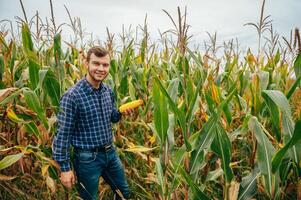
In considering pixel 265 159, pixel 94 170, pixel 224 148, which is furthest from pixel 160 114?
pixel 94 170

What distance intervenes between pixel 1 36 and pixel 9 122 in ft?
2.60

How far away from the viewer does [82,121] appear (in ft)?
8.18

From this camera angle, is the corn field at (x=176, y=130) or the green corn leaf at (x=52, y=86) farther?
the green corn leaf at (x=52, y=86)

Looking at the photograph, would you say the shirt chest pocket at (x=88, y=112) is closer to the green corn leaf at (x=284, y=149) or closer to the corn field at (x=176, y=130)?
the corn field at (x=176, y=130)

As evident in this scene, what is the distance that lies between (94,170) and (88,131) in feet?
Result: 0.92

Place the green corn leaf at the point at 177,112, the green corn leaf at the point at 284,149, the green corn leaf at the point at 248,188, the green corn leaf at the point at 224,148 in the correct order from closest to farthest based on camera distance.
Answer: the green corn leaf at the point at 284,149 → the green corn leaf at the point at 177,112 → the green corn leaf at the point at 224,148 → the green corn leaf at the point at 248,188

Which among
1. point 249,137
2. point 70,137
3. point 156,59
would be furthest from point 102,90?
point 156,59

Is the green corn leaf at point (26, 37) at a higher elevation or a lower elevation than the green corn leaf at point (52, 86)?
higher

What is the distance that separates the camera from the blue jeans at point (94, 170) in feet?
8.14

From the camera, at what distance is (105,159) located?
2.58m

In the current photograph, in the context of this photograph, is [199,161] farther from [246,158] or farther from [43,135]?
[43,135]

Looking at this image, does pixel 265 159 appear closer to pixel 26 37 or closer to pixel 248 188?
pixel 248 188

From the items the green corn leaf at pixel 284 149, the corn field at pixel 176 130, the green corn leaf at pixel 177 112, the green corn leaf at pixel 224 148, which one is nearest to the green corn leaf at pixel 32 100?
the corn field at pixel 176 130

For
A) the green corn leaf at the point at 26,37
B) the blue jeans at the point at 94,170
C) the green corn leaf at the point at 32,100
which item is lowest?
the blue jeans at the point at 94,170
